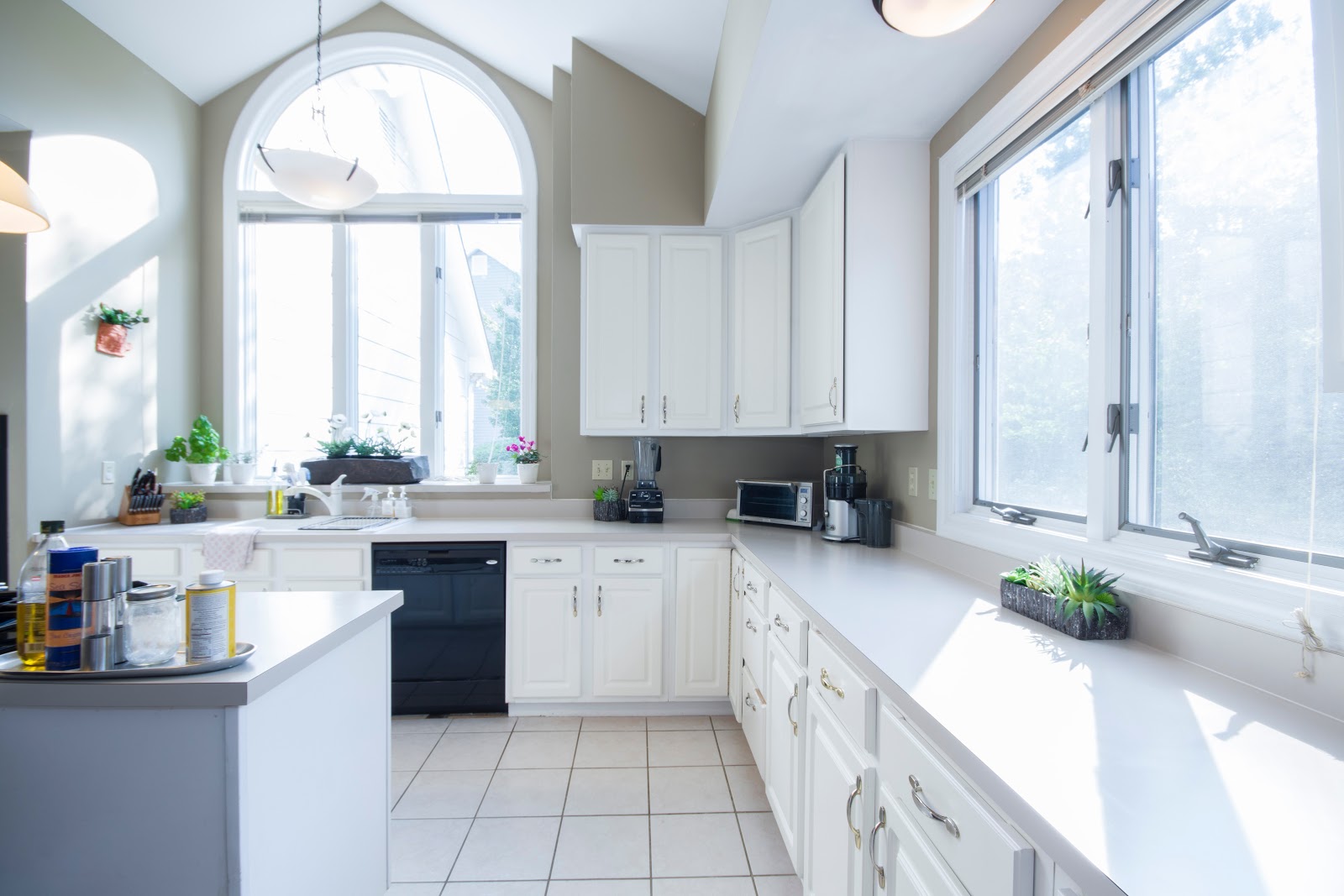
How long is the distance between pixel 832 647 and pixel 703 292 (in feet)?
6.91

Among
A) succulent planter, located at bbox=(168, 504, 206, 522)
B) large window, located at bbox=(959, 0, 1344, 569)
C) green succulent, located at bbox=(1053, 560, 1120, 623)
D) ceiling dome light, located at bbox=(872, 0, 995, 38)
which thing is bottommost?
succulent planter, located at bbox=(168, 504, 206, 522)

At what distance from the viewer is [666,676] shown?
2891mm

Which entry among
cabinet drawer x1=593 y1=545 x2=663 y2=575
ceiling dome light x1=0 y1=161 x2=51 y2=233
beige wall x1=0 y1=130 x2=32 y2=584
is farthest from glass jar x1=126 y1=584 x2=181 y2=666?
beige wall x1=0 y1=130 x2=32 y2=584

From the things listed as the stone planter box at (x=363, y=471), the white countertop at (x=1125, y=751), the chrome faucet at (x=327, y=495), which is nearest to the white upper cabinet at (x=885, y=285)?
the white countertop at (x=1125, y=751)

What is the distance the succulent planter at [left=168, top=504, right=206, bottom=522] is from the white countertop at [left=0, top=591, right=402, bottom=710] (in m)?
2.25

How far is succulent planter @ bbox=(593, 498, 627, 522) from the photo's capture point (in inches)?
126

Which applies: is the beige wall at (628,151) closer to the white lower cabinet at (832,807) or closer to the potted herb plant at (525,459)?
the potted herb plant at (525,459)

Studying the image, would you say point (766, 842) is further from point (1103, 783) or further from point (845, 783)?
point (1103, 783)

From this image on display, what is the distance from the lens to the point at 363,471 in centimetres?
340

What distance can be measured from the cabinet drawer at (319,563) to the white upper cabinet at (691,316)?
1663mm

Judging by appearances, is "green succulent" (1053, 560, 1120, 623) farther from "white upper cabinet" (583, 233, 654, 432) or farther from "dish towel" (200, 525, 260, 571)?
"dish towel" (200, 525, 260, 571)

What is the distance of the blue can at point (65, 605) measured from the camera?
1.01 meters

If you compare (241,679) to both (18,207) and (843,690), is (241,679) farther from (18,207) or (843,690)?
(18,207)

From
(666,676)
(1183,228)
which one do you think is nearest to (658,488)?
(666,676)
